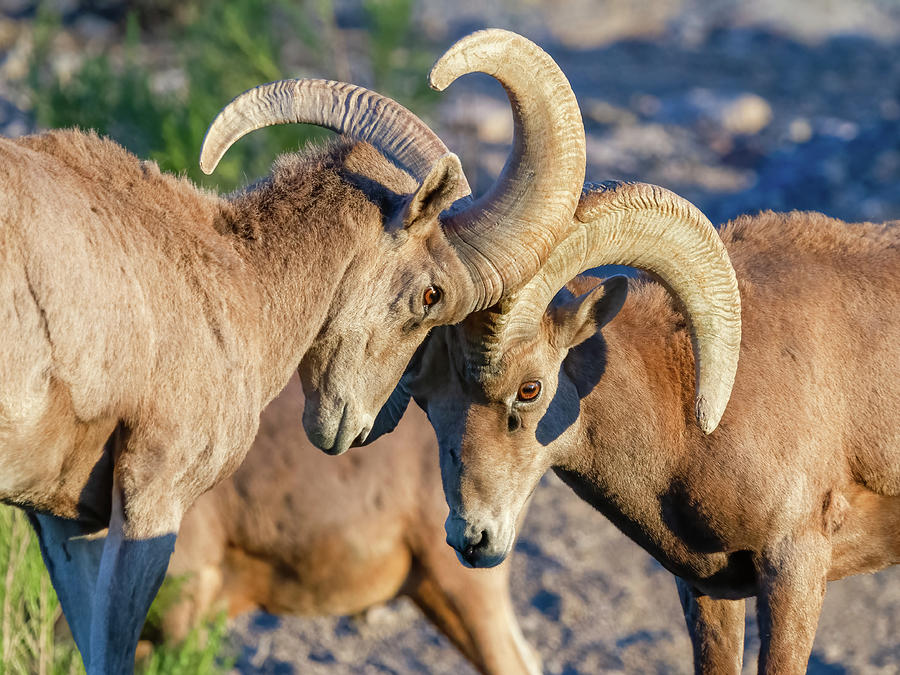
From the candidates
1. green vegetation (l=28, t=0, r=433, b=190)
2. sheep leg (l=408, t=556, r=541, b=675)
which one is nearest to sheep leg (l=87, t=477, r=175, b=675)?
sheep leg (l=408, t=556, r=541, b=675)

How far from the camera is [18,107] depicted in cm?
1446

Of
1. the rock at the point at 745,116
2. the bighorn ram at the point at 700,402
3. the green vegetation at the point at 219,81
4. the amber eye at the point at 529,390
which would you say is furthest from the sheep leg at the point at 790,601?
the rock at the point at 745,116

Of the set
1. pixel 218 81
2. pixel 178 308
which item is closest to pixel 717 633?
pixel 178 308

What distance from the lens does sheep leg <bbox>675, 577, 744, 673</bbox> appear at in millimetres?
4852

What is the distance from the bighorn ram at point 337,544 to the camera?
5914 millimetres

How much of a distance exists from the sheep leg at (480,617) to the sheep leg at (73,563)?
1875 mm

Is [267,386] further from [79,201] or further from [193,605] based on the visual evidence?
[193,605]

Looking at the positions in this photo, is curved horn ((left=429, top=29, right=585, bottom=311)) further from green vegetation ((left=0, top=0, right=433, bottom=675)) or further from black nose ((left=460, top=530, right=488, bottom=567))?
green vegetation ((left=0, top=0, right=433, bottom=675))

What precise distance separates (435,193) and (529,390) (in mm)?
825

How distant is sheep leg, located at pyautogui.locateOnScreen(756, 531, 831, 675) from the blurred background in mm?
2408

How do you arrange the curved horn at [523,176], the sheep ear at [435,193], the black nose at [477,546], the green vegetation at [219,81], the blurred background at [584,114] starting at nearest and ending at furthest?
the curved horn at [523,176] < the sheep ear at [435,193] < the black nose at [477,546] < the blurred background at [584,114] < the green vegetation at [219,81]

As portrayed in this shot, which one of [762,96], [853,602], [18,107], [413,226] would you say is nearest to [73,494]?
[413,226]

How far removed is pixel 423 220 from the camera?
4254mm

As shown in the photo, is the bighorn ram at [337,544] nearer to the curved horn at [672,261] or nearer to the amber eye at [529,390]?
the amber eye at [529,390]
